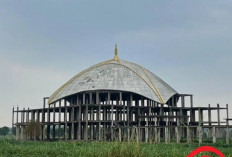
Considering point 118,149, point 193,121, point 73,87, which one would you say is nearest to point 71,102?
point 73,87

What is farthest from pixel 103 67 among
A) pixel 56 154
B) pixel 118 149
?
pixel 118 149

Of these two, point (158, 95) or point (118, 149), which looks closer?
point (118, 149)

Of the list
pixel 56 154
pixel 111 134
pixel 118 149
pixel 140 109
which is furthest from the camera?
pixel 140 109

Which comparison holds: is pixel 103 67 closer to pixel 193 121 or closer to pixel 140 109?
pixel 140 109

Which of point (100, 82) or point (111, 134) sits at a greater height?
point (100, 82)

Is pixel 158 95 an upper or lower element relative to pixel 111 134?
upper

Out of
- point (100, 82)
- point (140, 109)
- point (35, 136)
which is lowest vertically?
point (35, 136)

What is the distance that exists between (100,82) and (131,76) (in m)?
5.79

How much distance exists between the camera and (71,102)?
63.1 m

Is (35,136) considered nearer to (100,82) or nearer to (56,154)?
(100,82)

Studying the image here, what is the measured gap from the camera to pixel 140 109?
5806 centimetres

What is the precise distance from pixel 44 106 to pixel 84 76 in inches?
333

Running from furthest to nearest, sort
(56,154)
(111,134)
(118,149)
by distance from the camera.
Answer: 1. (111,134)
2. (56,154)
3. (118,149)

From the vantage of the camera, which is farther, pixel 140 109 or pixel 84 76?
pixel 84 76
